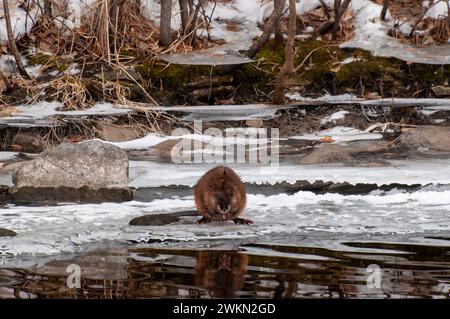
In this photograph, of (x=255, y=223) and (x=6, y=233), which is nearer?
(x=6, y=233)

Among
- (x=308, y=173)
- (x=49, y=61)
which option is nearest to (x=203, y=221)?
(x=308, y=173)

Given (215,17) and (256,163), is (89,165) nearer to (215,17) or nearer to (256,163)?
(256,163)

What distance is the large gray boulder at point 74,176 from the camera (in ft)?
26.2

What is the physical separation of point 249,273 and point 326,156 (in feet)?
13.2

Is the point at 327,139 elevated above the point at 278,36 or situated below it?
A: below

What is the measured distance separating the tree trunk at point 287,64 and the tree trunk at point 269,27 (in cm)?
38

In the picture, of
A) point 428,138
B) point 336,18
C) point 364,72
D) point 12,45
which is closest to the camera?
point 428,138

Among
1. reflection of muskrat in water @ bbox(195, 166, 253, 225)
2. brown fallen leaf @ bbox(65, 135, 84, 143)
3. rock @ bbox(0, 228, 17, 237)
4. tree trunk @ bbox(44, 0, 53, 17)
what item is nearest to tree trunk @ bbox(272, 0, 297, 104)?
brown fallen leaf @ bbox(65, 135, 84, 143)

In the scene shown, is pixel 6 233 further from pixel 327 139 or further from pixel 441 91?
pixel 441 91

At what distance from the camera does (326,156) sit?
30.7 feet

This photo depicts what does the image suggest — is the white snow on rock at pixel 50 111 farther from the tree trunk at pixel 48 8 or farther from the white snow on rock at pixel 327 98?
the white snow on rock at pixel 327 98

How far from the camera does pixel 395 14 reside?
45.0 feet

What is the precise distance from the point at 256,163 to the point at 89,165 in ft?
6.85

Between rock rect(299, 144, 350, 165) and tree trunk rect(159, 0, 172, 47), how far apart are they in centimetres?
373
